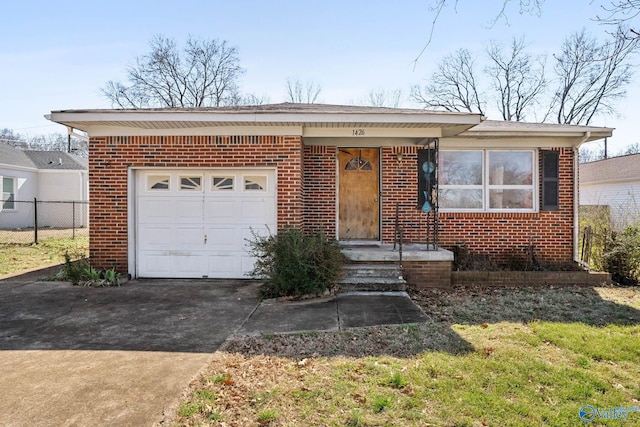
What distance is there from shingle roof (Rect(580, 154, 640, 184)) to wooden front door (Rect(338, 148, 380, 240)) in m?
15.6

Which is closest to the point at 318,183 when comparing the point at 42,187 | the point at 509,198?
the point at 509,198

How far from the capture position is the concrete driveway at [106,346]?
3.07m

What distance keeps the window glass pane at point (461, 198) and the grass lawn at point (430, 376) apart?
3.84 m

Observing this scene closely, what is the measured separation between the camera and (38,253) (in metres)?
12.2

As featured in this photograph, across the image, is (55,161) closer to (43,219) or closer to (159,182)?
(43,219)

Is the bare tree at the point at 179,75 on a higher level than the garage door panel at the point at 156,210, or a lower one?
higher

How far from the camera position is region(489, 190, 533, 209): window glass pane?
908 centimetres

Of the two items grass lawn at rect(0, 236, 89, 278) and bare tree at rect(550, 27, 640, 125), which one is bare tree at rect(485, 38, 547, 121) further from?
grass lawn at rect(0, 236, 89, 278)

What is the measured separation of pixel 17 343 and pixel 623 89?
31.4 meters

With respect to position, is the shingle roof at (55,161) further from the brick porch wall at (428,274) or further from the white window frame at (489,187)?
the brick porch wall at (428,274)

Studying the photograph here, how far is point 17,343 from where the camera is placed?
4.49 m

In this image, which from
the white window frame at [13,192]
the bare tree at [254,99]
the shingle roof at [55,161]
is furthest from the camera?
the bare tree at [254,99]

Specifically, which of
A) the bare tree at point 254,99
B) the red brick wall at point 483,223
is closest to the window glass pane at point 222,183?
the red brick wall at point 483,223

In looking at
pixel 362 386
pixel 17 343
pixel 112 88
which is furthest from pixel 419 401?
pixel 112 88
